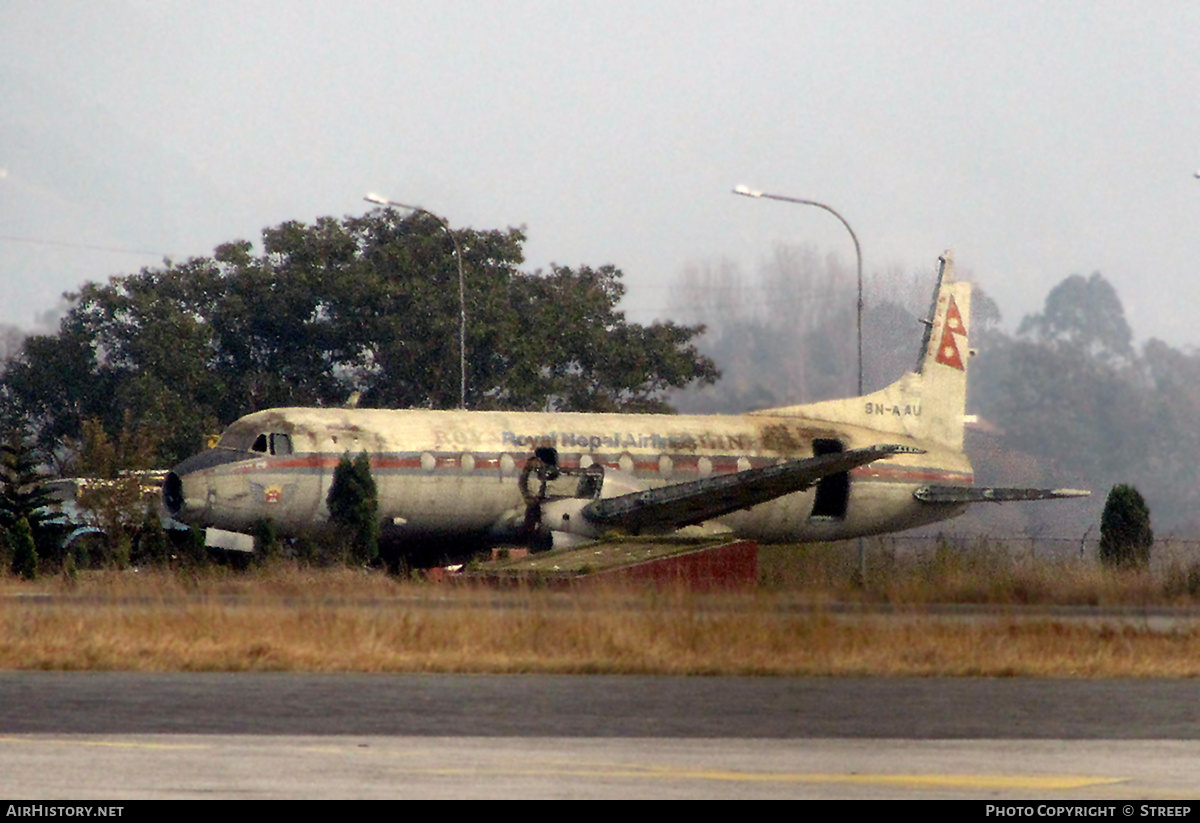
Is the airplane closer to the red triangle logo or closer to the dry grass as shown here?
the red triangle logo

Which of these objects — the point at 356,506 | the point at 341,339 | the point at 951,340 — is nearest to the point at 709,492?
the point at 356,506

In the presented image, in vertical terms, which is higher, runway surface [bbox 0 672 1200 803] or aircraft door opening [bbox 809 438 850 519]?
aircraft door opening [bbox 809 438 850 519]

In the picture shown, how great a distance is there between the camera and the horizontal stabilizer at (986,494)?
145 ft

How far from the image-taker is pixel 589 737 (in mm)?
14117

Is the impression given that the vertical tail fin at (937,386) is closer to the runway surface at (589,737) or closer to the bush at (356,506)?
the bush at (356,506)

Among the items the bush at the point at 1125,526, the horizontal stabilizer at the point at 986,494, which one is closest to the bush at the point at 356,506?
the horizontal stabilizer at the point at 986,494

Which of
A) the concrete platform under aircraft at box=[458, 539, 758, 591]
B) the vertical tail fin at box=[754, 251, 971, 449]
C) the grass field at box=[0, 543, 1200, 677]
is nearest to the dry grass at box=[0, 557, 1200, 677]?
the grass field at box=[0, 543, 1200, 677]

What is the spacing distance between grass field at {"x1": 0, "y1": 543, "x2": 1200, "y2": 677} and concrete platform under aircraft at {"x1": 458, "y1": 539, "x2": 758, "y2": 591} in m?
1.87

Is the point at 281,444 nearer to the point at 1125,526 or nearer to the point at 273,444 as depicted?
the point at 273,444

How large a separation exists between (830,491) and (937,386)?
5093 mm

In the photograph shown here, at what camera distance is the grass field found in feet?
67.4

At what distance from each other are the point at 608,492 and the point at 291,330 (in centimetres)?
3393
